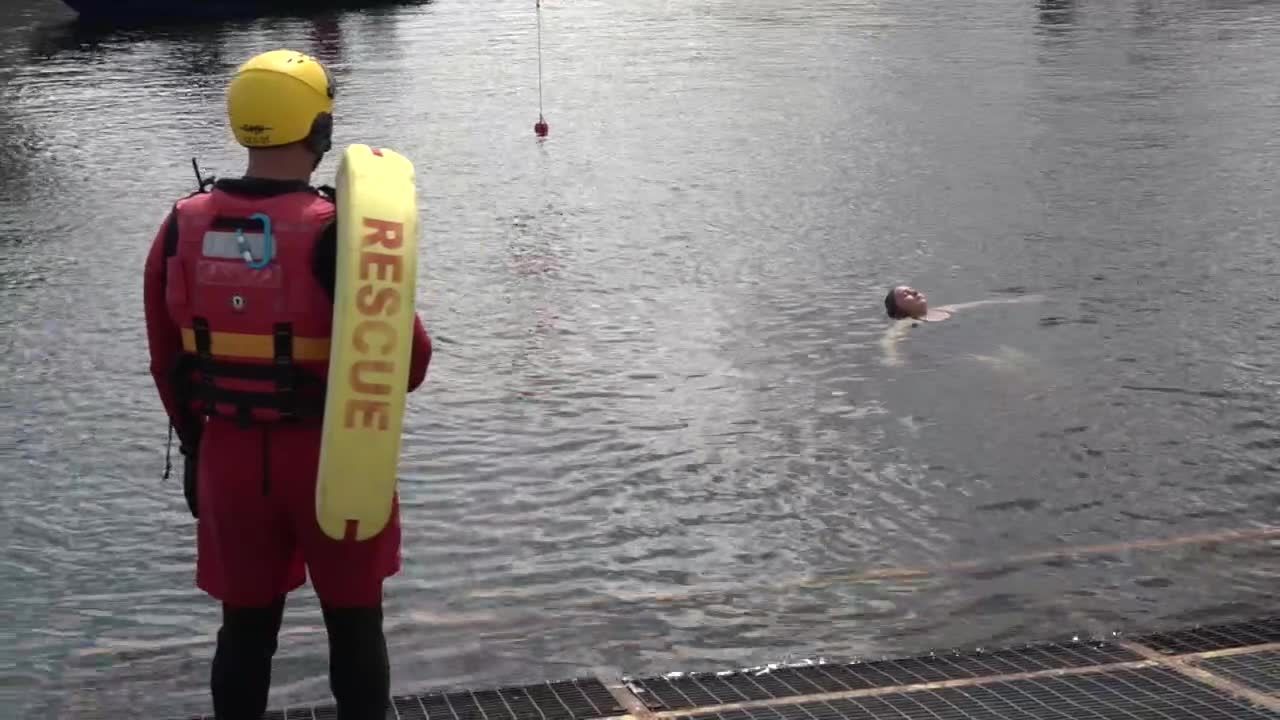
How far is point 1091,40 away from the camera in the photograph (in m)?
27.3

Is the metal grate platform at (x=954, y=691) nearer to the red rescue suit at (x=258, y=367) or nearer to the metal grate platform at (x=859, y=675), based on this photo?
the metal grate platform at (x=859, y=675)

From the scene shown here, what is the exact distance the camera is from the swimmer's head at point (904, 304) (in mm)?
10578

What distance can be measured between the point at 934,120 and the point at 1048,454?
11.6 meters

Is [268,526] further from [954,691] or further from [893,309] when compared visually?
[893,309]

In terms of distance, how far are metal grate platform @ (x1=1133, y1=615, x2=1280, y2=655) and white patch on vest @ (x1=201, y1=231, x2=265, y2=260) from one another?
3272 mm

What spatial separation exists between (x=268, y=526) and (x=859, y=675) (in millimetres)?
2215

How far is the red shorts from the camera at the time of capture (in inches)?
163

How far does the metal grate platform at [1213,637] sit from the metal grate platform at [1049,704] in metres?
0.50

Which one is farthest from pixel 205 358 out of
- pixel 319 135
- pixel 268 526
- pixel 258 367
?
pixel 319 135

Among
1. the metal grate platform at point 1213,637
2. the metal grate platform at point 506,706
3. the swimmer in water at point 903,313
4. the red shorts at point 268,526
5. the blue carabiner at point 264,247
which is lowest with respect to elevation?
the swimmer in water at point 903,313

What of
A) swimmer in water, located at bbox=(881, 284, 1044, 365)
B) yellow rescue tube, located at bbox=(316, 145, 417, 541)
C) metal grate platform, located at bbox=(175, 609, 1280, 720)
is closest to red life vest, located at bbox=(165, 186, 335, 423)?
yellow rescue tube, located at bbox=(316, 145, 417, 541)

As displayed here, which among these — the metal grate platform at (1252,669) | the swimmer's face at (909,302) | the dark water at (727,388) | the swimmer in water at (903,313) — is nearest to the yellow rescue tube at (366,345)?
the dark water at (727,388)

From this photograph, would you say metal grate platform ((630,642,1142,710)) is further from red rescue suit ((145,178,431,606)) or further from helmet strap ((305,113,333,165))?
helmet strap ((305,113,333,165))

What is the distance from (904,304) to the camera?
34.8 ft
